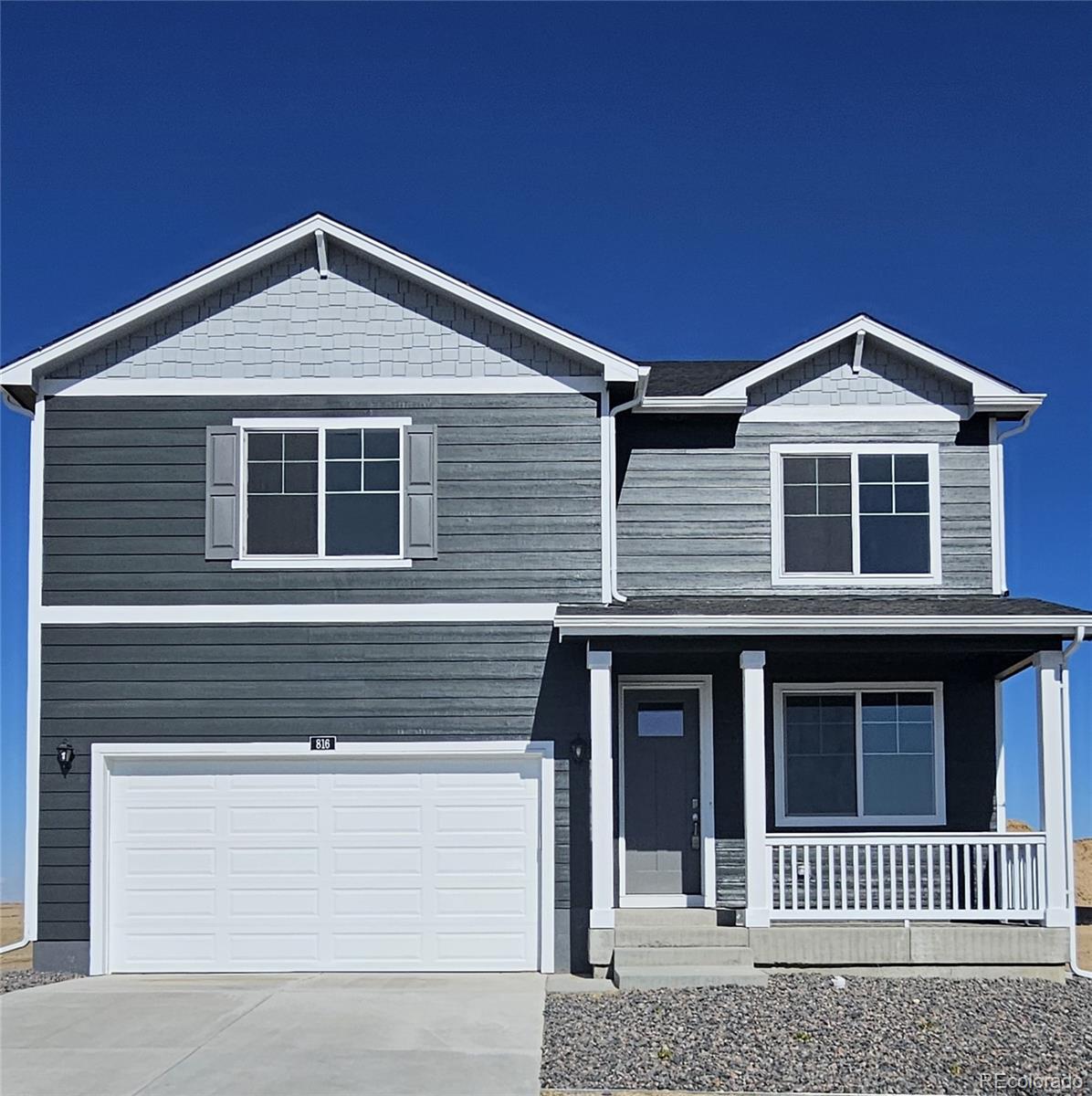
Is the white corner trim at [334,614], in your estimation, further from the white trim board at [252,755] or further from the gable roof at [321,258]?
the gable roof at [321,258]

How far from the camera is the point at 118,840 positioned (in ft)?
43.9

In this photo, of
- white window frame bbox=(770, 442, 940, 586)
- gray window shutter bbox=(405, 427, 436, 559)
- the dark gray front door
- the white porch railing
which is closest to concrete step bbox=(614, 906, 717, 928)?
the dark gray front door

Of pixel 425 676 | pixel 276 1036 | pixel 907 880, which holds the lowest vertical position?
pixel 276 1036

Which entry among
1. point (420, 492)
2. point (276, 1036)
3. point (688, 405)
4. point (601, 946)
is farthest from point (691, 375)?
point (276, 1036)

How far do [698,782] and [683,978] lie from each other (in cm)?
246

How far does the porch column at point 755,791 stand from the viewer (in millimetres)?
12570

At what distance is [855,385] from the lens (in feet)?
48.3

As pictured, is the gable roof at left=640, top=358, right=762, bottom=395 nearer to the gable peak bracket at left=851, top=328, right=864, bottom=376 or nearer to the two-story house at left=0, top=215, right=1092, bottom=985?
the two-story house at left=0, top=215, right=1092, bottom=985

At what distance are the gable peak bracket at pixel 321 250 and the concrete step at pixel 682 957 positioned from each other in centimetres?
687

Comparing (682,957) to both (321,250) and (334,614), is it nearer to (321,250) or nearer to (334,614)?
(334,614)

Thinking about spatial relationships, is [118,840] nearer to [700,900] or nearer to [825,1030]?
[700,900]

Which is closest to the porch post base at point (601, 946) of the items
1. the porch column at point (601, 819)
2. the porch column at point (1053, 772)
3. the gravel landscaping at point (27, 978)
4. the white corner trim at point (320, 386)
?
the porch column at point (601, 819)

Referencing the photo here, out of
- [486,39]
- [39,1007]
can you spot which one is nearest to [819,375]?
[486,39]

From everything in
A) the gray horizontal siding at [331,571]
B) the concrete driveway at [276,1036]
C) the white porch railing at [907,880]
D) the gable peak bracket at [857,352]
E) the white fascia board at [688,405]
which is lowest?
the concrete driveway at [276,1036]
